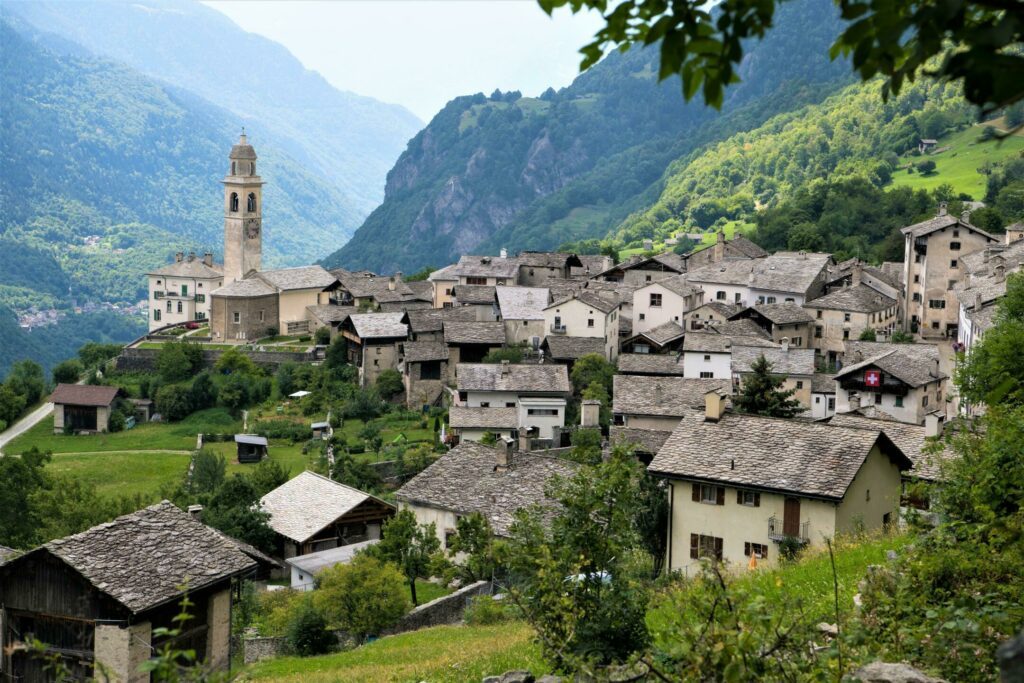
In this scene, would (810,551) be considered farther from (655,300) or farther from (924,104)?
(924,104)

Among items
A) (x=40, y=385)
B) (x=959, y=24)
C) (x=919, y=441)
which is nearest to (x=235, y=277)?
(x=40, y=385)

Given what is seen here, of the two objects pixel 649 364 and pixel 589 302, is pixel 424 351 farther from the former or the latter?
pixel 649 364

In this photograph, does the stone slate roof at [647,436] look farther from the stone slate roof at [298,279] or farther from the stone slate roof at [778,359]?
the stone slate roof at [298,279]

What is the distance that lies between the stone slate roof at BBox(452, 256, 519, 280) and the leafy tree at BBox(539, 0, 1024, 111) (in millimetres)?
73656

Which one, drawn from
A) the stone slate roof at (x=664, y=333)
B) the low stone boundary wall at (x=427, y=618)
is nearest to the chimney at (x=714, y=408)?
the low stone boundary wall at (x=427, y=618)

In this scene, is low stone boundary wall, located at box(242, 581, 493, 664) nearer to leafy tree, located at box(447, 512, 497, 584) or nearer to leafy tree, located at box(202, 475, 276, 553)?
leafy tree, located at box(447, 512, 497, 584)

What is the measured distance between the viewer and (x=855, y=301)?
228ft

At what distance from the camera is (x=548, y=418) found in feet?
183

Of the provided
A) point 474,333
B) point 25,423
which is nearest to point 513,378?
point 474,333

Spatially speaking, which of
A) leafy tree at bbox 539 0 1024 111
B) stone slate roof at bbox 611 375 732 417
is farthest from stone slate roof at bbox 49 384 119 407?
leafy tree at bbox 539 0 1024 111

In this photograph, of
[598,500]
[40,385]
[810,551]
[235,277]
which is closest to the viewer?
[598,500]

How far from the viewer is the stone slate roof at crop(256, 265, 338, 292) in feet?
261

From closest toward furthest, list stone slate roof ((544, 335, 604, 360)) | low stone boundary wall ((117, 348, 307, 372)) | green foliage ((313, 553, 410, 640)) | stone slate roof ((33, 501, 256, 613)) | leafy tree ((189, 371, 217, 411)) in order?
stone slate roof ((33, 501, 256, 613)), green foliage ((313, 553, 410, 640)), stone slate roof ((544, 335, 604, 360)), leafy tree ((189, 371, 217, 411)), low stone boundary wall ((117, 348, 307, 372))

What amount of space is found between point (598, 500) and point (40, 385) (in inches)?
2658
